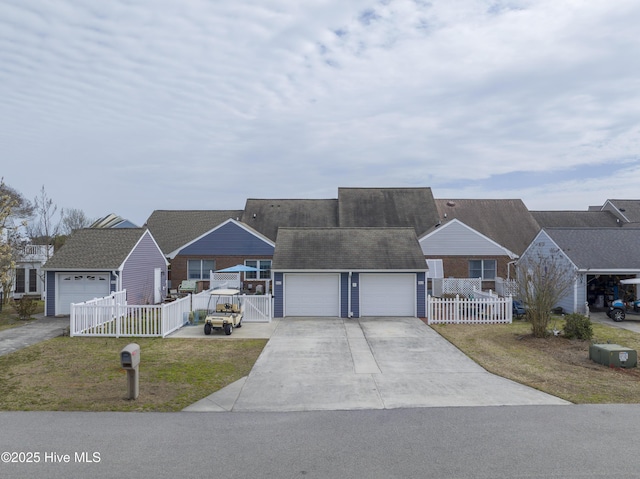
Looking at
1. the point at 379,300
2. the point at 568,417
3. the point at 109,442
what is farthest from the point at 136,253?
the point at 568,417

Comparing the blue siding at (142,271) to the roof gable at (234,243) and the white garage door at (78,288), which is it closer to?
the white garage door at (78,288)

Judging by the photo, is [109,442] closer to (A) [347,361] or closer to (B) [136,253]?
(A) [347,361]

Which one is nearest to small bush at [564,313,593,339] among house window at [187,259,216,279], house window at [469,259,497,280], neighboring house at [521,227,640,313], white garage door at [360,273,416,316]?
neighboring house at [521,227,640,313]

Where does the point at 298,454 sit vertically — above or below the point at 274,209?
below

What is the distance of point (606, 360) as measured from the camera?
11859mm

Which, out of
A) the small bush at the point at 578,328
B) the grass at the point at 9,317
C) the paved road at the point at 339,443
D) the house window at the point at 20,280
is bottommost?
the paved road at the point at 339,443

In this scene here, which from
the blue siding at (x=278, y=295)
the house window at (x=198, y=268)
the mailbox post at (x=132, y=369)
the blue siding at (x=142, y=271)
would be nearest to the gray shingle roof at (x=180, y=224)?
the house window at (x=198, y=268)

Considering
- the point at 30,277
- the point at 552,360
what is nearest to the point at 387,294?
the point at 552,360

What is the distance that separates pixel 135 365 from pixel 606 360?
11.3 metres

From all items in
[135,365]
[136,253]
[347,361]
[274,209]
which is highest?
[274,209]

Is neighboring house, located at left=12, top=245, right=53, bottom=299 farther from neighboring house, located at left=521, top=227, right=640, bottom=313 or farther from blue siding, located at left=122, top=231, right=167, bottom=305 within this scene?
neighboring house, located at left=521, top=227, right=640, bottom=313

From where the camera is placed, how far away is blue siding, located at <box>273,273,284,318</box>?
21.3 metres

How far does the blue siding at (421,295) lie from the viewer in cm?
2125

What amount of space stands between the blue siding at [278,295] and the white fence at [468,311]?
21.7 ft
